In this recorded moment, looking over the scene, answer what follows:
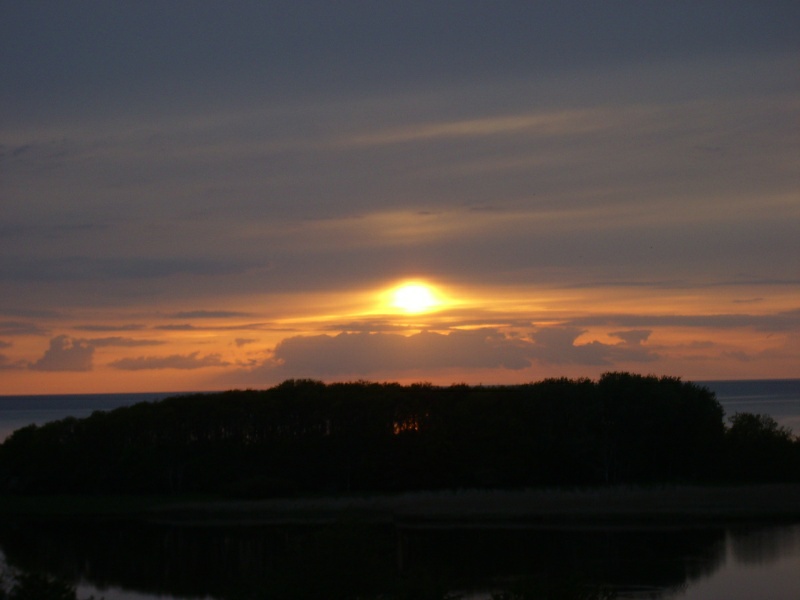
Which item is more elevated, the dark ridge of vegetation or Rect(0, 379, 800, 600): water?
the dark ridge of vegetation

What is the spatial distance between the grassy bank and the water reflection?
2526 mm

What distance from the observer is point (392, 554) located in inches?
1565

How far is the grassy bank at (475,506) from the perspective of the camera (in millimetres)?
48750

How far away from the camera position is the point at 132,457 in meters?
59.2

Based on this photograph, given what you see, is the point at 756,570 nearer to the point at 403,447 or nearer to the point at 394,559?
the point at 394,559

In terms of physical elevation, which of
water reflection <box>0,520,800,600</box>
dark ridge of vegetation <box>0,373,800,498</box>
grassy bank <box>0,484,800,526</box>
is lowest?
water reflection <box>0,520,800,600</box>

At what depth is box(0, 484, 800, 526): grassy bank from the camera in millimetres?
48750

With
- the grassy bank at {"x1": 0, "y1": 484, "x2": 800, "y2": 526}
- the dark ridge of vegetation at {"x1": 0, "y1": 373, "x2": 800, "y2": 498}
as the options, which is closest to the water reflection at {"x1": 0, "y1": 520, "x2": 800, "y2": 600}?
the grassy bank at {"x1": 0, "y1": 484, "x2": 800, "y2": 526}

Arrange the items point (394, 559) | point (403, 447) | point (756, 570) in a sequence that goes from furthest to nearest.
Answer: point (403, 447) < point (394, 559) < point (756, 570)

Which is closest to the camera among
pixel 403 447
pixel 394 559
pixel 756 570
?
pixel 756 570

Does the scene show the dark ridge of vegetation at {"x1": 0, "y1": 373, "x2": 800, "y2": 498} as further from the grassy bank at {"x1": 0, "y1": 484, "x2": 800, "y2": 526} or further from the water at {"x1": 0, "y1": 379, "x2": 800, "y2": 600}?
the water at {"x1": 0, "y1": 379, "x2": 800, "y2": 600}

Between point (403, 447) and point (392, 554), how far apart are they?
22030 mm

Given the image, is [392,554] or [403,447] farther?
[403,447]

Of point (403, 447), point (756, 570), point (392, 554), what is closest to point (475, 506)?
point (403, 447)
